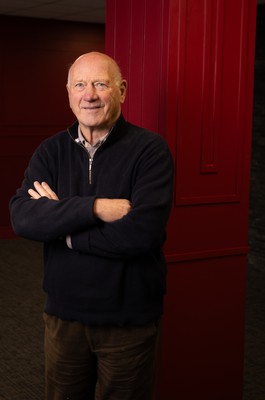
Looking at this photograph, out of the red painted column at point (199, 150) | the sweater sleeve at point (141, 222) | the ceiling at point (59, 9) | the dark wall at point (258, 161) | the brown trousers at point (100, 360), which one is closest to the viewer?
the sweater sleeve at point (141, 222)

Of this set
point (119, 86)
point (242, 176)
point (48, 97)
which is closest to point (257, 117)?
point (48, 97)

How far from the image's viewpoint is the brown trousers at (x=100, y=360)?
6.95ft

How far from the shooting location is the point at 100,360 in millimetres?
2156

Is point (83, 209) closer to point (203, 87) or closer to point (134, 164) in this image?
point (134, 164)

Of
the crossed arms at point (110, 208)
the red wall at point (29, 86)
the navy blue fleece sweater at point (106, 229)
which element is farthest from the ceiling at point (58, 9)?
the crossed arms at point (110, 208)

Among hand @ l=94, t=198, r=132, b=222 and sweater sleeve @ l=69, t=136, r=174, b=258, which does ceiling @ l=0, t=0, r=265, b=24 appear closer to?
sweater sleeve @ l=69, t=136, r=174, b=258

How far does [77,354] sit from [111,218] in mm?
488

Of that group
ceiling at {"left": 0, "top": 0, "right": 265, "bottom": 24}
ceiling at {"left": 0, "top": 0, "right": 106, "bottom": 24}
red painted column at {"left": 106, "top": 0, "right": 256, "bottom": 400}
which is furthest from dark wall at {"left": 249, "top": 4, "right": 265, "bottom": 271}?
red painted column at {"left": 106, "top": 0, "right": 256, "bottom": 400}

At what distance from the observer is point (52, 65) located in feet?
24.7

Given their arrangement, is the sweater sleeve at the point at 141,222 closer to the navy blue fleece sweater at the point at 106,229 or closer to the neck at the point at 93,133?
the navy blue fleece sweater at the point at 106,229

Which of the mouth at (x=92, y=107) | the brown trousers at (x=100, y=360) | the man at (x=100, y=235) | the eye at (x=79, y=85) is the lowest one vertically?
the brown trousers at (x=100, y=360)

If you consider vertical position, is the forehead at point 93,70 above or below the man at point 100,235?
above

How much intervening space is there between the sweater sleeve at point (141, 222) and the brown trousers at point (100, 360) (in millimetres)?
284

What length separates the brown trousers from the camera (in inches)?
83.4
